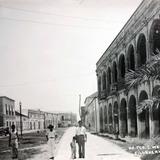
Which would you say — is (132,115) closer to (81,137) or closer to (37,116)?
(37,116)

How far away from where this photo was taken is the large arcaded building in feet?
33.4

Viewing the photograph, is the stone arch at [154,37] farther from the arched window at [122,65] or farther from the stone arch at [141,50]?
the arched window at [122,65]

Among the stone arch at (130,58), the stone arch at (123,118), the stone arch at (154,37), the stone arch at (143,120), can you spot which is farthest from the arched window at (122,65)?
the stone arch at (154,37)

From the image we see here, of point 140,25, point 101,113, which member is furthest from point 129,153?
point 101,113

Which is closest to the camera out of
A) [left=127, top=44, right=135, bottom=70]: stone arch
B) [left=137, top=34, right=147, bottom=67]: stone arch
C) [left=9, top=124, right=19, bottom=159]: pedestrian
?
[left=9, top=124, right=19, bottom=159]: pedestrian

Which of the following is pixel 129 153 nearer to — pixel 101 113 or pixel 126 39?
pixel 126 39

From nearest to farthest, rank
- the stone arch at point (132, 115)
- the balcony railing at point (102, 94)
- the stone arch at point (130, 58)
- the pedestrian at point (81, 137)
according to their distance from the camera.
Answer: the pedestrian at point (81, 137), the stone arch at point (130, 58), the stone arch at point (132, 115), the balcony railing at point (102, 94)

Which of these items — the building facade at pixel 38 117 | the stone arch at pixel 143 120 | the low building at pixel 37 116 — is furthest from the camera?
the stone arch at pixel 143 120

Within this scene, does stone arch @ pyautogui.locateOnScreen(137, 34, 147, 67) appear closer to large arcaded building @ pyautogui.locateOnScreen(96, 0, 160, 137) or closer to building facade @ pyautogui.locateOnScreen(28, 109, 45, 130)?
large arcaded building @ pyautogui.locateOnScreen(96, 0, 160, 137)

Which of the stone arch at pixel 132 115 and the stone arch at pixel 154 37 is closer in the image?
the stone arch at pixel 154 37

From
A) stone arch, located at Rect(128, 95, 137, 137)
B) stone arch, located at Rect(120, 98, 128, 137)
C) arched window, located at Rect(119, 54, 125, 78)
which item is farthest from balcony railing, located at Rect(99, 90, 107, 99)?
stone arch, located at Rect(128, 95, 137, 137)

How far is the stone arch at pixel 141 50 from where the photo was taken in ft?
37.8

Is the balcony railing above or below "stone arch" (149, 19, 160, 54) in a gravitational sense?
below

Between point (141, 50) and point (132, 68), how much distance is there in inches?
50.6
